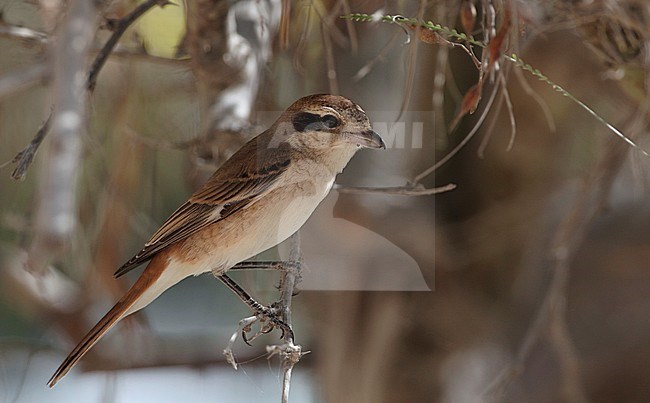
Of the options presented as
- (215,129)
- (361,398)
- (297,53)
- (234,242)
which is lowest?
(361,398)

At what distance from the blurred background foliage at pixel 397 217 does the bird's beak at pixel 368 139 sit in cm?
23

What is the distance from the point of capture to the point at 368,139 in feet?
6.48

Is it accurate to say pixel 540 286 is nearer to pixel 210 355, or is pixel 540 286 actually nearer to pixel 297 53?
pixel 210 355

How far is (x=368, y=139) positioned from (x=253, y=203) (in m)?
0.33

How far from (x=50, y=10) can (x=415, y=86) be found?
100 centimetres

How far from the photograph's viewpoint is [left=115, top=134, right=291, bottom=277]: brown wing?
6.93 feet

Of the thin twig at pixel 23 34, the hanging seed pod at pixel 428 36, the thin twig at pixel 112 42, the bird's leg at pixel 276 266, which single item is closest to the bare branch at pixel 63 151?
the thin twig at pixel 112 42

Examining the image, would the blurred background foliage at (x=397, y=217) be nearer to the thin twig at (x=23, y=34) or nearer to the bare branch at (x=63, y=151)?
the thin twig at (x=23, y=34)

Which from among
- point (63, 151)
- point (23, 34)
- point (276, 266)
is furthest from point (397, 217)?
point (63, 151)

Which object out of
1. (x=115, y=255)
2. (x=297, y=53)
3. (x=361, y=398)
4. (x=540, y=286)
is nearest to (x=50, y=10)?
(x=297, y=53)

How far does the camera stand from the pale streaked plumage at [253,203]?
204 centimetres

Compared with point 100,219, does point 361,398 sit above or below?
below

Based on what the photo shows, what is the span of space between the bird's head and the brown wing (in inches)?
2.8

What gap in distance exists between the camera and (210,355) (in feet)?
12.3
